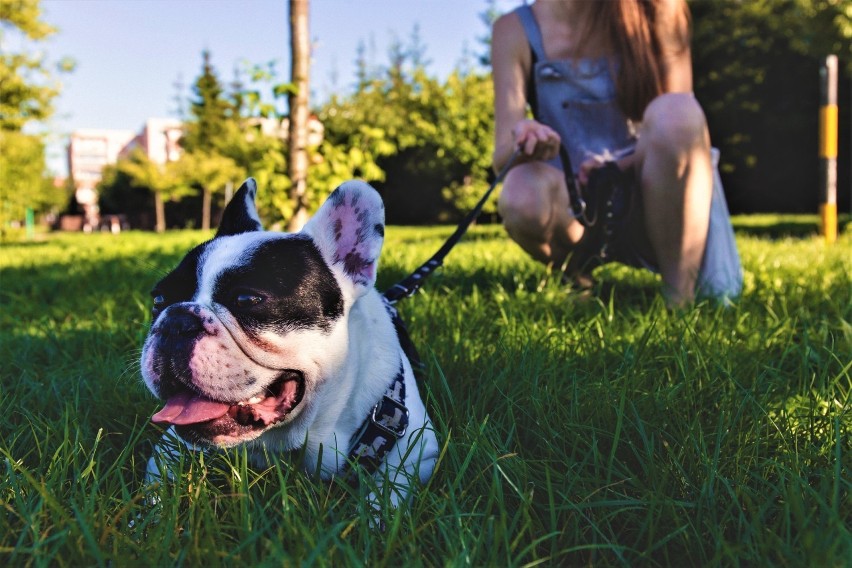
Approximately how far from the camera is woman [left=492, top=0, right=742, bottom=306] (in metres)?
3.02

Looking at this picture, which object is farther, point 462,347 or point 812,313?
point 812,313

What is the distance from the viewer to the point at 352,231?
177 centimetres

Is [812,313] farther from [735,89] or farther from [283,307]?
[735,89]

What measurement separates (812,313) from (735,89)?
656 inches

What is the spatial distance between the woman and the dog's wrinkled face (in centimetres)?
167

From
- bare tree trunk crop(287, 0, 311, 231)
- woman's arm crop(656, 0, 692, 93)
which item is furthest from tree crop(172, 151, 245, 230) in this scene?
woman's arm crop(656, 0, 692, 93)

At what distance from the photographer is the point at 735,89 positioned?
17.6 metres

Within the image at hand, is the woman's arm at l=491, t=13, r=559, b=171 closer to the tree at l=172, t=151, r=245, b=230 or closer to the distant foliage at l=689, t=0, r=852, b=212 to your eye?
the distant foliage at l=689, t=0, r=852, b=212

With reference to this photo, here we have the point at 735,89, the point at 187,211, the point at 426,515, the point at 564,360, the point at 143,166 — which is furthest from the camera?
the point at 187,211

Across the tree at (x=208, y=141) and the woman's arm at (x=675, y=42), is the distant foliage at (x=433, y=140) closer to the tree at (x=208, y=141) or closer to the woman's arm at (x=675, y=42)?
the tree at (x=208, y=141)

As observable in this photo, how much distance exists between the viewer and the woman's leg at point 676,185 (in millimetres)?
2947

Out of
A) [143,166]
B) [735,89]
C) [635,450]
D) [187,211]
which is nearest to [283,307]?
[635,450]

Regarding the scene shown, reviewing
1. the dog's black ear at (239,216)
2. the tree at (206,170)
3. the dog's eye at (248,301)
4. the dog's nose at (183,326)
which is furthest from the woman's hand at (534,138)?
→ the tree at (206,170)

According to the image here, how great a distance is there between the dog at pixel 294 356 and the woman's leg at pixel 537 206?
1.59 m
